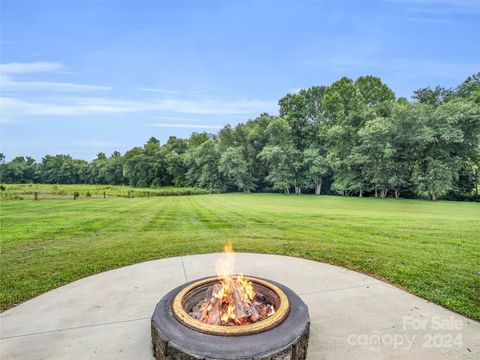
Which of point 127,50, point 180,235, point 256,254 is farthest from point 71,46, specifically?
point 256,254

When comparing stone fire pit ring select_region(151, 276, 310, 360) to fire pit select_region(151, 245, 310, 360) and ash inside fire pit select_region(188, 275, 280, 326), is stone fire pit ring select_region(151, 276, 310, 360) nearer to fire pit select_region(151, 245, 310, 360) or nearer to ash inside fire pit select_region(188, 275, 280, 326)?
fire pit select_region(151, 245, 310, 360)

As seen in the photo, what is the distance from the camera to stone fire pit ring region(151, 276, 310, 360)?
2193 millimetres

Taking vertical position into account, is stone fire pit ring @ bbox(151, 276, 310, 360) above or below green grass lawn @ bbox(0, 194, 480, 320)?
above

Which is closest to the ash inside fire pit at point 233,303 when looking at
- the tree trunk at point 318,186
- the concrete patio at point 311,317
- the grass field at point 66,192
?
the concrete patio at point 311,317

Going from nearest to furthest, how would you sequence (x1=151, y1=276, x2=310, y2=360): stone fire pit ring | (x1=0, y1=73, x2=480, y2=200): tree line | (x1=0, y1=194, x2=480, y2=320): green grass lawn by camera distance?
(x1=151, y1=276, x2=310, y2=360): stone fire pit ring → (x1=0, y1=194, x2=480, y2=320): green grass lawn → (x1=0, y1=73, x2=480, y2=200): tree line

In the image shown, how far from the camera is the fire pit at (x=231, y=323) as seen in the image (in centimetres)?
225

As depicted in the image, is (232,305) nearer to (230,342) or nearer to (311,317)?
(230,342)

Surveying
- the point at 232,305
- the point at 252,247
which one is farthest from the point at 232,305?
the point at 252,247

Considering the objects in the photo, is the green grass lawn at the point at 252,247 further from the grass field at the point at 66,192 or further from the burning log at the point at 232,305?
the grass field at the point at 66,192

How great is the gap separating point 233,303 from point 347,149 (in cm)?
3372

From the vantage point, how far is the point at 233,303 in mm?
2896

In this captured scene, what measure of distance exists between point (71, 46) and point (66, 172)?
74408mm

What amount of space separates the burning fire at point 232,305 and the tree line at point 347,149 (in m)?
28.5

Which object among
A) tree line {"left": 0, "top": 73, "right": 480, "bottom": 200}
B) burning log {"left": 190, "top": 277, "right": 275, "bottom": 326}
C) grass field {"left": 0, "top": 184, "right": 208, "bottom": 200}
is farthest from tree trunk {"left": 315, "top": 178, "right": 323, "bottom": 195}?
burning log {"left": 190, "top": 277, "right": 275, "bottom": 326}
